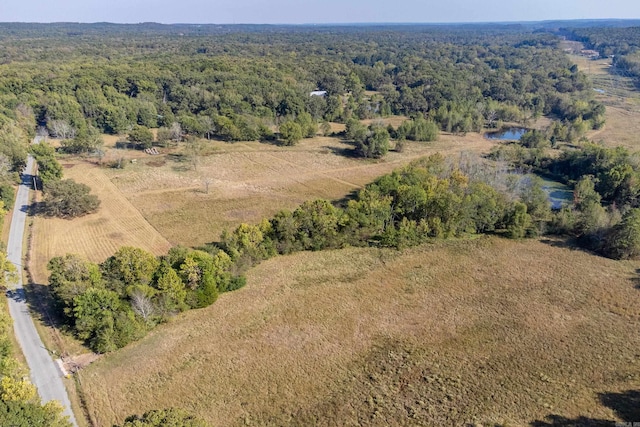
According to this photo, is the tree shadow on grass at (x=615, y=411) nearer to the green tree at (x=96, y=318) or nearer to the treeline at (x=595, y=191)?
the treeline at (x=595, y=191)

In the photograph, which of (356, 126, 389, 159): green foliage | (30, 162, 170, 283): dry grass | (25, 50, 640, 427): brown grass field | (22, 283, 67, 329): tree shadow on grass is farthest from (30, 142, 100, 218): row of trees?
(356, 126, 389, 159): green foliage

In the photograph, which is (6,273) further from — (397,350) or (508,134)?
(508,134)

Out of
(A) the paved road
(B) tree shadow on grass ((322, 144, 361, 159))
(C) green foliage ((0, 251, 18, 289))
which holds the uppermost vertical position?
(C) green foliage ((0, 251, 18, 289))

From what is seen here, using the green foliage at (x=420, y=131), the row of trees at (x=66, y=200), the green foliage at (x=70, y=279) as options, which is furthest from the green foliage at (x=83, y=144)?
the green foliage at (x=420, y=131)

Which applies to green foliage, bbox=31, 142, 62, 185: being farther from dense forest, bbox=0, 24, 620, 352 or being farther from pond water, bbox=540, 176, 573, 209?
pond water, bbox=540, 176, 573, 209

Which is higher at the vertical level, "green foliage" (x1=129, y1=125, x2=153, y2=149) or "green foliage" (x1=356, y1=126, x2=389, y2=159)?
"green foliage" (x1=129, y1=125, x2=153, y2=149)

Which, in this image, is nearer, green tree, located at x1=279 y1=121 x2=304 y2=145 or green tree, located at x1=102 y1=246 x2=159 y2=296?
green tree, located at x1=102 y1=246 x2=159 y2=296

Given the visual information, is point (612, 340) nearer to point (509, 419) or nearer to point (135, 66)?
point (509, 419)
